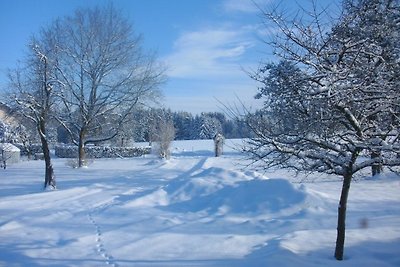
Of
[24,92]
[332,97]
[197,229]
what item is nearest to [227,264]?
[197,229]

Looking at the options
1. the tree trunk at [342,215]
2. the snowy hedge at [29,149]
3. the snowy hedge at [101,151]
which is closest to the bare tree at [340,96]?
the tree trunk at [342,215]

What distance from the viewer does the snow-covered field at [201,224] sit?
7.61 meters

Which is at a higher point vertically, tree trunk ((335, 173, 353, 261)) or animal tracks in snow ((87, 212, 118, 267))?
tree trunk ((335, 173, 353, 261))

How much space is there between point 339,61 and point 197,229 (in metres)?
6.15

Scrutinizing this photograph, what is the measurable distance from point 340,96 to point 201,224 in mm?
6490

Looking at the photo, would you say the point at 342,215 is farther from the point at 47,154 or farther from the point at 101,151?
the point at 101,151

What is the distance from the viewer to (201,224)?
1074cm

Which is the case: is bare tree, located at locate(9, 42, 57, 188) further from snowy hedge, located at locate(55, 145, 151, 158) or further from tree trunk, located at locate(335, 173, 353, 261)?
snowy hedge, located at locate(55, 145, 151, 158)

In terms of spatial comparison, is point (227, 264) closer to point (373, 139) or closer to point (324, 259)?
point (324, 259)

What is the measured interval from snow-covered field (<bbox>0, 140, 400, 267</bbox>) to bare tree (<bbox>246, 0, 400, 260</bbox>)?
1871mm

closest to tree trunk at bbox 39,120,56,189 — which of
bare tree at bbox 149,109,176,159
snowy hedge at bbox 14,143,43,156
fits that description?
bare tree at bbox 149,109,176,159

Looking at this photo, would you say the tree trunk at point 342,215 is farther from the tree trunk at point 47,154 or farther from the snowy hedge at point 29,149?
the snowy hedge at point 29,149

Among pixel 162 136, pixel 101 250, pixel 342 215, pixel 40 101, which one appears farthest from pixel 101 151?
pixel 342 215

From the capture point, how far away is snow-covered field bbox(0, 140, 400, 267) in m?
7.61
